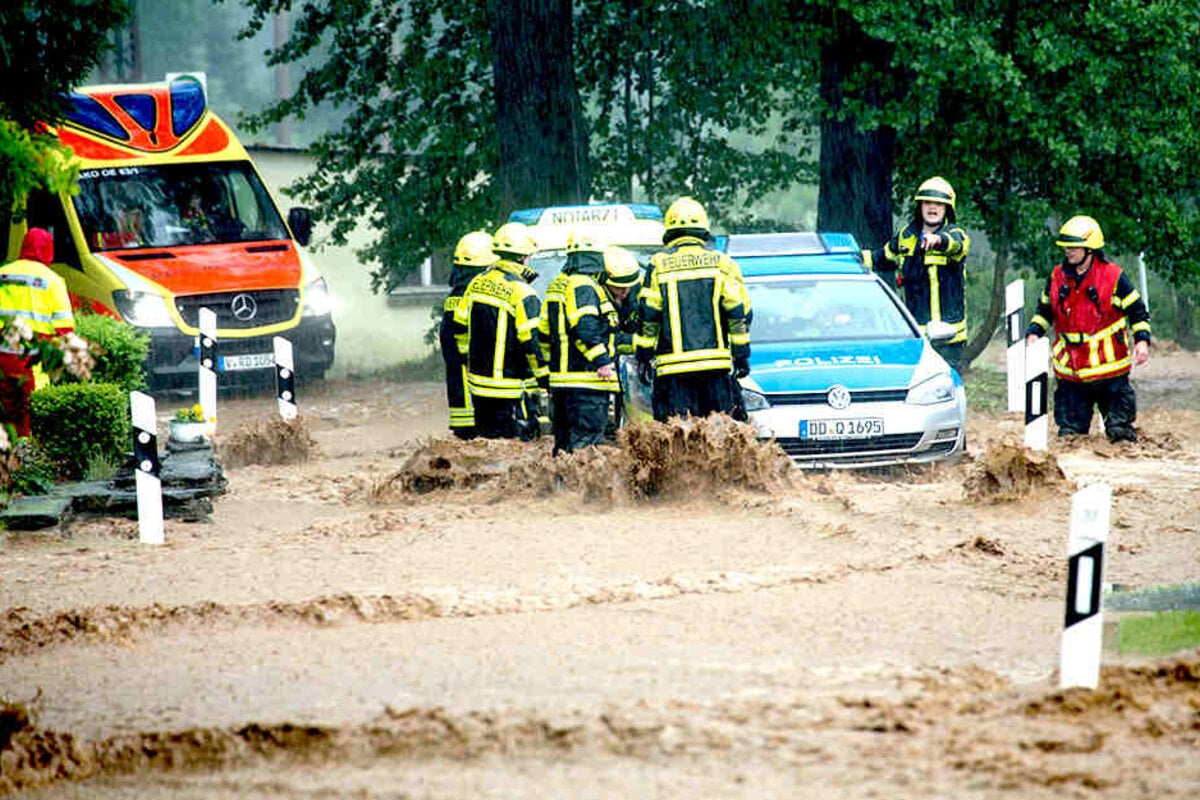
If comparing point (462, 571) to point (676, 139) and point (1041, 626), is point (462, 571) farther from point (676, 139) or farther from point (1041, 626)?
point (676, 139)

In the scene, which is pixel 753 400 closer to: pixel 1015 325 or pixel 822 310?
pixel 822 310

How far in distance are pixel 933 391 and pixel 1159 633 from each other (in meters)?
5.08

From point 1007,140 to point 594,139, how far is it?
857 centimetres

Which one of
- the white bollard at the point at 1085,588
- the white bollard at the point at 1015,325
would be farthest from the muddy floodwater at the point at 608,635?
the white bollard at the point at 1015,325

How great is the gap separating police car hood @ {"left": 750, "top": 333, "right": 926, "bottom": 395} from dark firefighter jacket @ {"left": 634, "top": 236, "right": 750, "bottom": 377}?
21.7 inches

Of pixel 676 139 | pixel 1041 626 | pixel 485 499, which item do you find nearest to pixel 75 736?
pixel 1041 626

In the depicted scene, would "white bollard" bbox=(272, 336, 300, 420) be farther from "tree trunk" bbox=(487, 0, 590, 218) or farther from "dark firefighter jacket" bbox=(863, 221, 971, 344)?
"dark firefighter jacket" bbox=(863, 221, 971, 344)

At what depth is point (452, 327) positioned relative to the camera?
14.8 m

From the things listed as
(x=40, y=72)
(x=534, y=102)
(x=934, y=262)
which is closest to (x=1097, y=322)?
(x=934, y=262)

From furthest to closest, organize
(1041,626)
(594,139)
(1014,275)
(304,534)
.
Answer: (1014,275)
(594,139)
(304,534)
(1041,626)

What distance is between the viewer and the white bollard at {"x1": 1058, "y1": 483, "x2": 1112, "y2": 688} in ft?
22.7

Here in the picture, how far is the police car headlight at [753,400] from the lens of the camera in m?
13.3

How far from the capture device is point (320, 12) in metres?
24.8

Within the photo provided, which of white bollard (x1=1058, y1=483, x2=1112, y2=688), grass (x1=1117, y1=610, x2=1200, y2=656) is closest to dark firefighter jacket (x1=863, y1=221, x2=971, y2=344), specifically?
grass (x1=1117, y1=610, x2=1200, y2=656)
